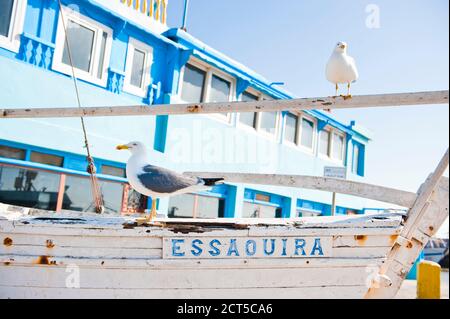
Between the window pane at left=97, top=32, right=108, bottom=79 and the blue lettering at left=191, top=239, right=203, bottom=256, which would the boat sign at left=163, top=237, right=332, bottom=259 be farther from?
the window pane at left=97, top=32, right=108, bottom=79

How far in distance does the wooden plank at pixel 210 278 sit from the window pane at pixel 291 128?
10.1 metres

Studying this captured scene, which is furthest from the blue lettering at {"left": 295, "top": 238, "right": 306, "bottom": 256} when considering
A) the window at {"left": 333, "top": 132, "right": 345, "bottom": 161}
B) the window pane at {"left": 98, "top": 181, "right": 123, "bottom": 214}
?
the window at {"left": 333, "top": 132, "right": 345, "bottom": 161}

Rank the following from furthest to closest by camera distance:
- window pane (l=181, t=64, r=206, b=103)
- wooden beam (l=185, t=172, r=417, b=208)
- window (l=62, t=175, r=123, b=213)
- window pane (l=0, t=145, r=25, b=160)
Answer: window pane (l=181, t=64, r=206, b=103)
window (l=62, t=175, r=123, b=213)
window pane (l=0, t=145, r=25, b=160)
wooden beam (l=185, t=172, r=417, b=208)

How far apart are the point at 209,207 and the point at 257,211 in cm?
207

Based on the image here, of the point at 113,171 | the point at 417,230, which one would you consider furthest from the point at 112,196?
the point at 417,230

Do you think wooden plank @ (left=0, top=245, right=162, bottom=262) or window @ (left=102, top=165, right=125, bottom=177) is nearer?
wooden plank @ (left=0, top=245, right=162, bottom=262)

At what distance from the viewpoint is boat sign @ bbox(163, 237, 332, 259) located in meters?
3.31

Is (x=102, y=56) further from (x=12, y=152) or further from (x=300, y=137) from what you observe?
(x=300, y=137)

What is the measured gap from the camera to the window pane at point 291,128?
13.3 meters

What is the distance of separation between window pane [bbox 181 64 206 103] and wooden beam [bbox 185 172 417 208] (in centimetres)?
495

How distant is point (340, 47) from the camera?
614cm

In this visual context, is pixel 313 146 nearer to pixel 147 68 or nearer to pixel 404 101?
pixel 147 68
